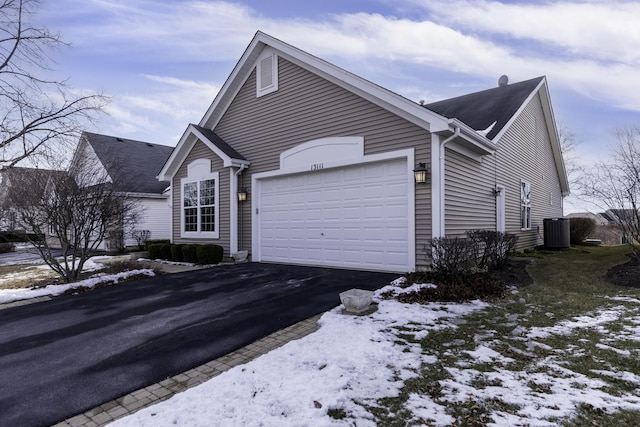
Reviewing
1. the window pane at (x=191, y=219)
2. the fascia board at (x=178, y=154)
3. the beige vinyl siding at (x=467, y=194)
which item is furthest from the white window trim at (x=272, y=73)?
the beige vinyl siding at (x=467, y=194)

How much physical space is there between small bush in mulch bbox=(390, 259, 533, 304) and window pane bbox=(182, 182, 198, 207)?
8.47 m

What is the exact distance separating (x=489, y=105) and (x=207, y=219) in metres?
10.5

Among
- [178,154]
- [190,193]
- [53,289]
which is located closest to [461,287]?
[53,289]

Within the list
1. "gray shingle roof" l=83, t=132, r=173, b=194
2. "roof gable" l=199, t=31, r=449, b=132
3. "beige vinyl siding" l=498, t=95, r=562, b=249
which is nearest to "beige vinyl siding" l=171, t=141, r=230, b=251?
"roof gable" l=199, t=31, r=449, b=132

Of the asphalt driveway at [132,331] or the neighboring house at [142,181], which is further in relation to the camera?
the neighboring house at [142,181]

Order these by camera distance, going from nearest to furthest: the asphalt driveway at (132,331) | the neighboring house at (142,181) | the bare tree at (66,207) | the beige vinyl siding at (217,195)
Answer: the asphalt driveway at (132,331) → the bare tree at (66,207) → the beige vinyl siding at (217,195) → the neighboring house at (142,181)

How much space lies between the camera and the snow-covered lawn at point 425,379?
2.42m

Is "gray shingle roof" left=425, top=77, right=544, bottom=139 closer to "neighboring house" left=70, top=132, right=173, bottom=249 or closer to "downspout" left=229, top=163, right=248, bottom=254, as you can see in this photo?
"downspout" left=229, top=163, right=248, bottom=254

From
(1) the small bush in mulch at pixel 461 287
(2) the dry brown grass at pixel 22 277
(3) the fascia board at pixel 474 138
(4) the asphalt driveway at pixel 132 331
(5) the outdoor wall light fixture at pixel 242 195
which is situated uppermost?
(3) the fascia board at pixel 474 138

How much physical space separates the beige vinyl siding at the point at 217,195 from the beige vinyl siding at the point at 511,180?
6873mm

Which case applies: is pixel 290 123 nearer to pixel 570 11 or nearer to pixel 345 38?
pixel 345 38

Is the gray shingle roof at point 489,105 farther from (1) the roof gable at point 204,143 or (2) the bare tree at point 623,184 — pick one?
(1) the roof gable at point 204,143

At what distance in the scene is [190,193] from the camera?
1241cm

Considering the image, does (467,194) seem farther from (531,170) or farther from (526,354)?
(531,170)
